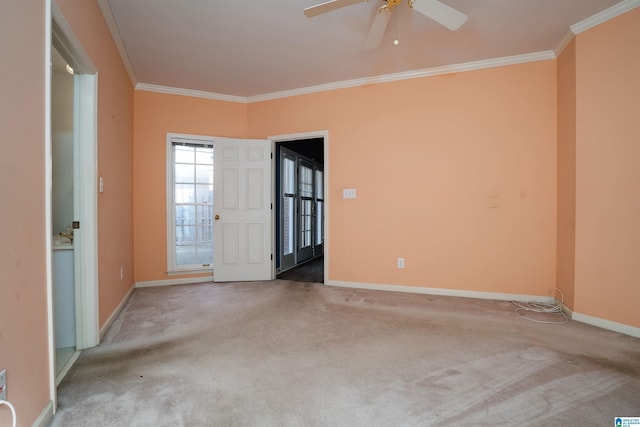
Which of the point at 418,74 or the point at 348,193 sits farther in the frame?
the point at 348,193

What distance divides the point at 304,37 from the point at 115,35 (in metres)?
1.71

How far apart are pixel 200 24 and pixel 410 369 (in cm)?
322

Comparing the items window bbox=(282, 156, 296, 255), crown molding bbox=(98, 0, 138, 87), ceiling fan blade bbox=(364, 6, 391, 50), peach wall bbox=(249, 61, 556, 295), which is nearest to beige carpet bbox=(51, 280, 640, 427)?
peach wall bbox=(249, 61, 556, 295)

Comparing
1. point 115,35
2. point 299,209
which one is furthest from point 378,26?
point 299,209

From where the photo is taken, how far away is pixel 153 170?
4039mm

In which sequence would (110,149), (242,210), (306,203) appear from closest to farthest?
(110,149) < (242,210) < (306,203)

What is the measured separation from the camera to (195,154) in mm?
4375

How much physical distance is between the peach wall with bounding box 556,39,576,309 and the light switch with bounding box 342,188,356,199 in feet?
7.08

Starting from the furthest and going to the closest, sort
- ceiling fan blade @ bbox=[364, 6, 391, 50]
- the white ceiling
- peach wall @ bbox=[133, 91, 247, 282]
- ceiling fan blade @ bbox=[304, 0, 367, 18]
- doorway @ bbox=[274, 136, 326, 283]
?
doorway @ bbox=[274, 136, 326, 283], peach wall @ bbox=[133, 91, 247, 282], the white ceiling, ceiling fan blade @ bbox=[364, 6, 391, 50], ceiling fan blade @ bbox=[304, 0, 367, 18]

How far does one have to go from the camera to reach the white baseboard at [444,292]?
3.31 metres

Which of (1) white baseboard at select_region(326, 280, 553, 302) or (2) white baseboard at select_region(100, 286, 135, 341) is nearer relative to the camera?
(2) white baseboard at select_region(100, 286, 135, 341)

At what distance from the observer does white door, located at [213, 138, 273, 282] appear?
4.25 meters

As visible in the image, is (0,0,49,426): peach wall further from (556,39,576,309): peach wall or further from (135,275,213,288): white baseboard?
(556,39,576,309): peach wall

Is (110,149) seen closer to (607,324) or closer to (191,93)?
(191,93)
